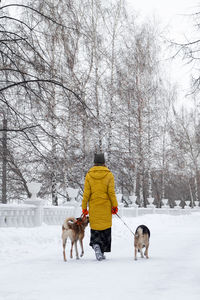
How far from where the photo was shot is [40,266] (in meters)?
6.50

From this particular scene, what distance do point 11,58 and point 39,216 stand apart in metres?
4.55

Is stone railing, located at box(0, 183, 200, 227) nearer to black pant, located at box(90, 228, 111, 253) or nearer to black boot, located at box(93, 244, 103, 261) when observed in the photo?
black pant, located at box(90, 228, 111, 253)

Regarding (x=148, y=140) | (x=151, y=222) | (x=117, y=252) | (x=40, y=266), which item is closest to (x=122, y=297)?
(x=40, y=266)

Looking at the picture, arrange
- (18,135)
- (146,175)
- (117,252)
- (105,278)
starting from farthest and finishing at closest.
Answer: (146,175), (18,135), (117,252), (105,278)

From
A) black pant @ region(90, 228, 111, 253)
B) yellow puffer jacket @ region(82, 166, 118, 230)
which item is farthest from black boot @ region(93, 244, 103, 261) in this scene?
yellow puffer jacket @ region(82, 166, 118, 230)

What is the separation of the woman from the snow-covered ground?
0.46 m

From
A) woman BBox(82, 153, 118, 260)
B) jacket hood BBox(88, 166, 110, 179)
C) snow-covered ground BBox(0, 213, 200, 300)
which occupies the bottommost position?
snow-covered ground BBox(0, 213, 200, 300)


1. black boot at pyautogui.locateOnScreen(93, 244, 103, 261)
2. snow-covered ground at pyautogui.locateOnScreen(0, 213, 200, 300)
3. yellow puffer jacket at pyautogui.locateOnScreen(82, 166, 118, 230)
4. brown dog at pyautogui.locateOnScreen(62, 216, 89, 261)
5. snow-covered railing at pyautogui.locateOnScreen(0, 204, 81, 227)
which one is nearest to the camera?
snow-covered ground at pyautogui.locateOnScreen(0, 213, 200, 300)

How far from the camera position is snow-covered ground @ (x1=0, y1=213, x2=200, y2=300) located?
4391 millimetres

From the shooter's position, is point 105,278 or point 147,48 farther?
point 147,48

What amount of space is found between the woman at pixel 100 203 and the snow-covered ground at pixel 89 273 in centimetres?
46

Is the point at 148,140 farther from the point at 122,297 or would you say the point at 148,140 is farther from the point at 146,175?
the point at 122,297

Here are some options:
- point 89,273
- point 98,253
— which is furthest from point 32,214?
point 89,273

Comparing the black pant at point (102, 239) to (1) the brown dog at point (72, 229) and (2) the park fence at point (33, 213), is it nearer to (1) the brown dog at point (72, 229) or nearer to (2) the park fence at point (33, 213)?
(1) the brown dog at point (72, 229)
